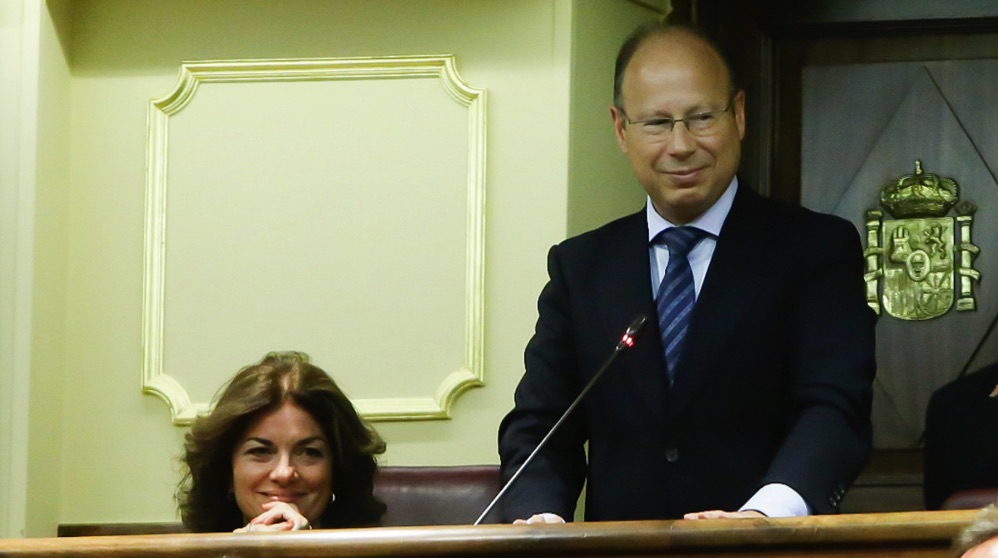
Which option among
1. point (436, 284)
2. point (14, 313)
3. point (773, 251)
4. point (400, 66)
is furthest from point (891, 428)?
point (14, 313)

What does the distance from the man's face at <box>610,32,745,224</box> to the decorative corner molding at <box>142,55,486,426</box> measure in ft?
4.09

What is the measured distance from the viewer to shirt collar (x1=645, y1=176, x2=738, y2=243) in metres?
2.70

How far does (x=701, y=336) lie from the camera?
2.60m

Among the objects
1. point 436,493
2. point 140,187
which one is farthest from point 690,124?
point 140,187

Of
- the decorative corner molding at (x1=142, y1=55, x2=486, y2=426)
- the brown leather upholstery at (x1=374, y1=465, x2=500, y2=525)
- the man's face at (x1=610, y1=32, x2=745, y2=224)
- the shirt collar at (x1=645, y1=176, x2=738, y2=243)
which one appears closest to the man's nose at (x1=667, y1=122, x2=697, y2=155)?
the man's face at (x1=610, y1=32, x2=745, y2=224)

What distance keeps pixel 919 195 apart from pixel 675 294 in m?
1.66

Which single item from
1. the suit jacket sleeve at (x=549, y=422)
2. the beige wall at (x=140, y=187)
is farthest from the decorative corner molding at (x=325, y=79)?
the suit jacket sleeve at (x=549, y=422)

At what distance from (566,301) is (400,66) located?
1.41 metres

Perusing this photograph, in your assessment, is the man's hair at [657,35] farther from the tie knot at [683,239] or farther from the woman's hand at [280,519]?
the woman's hand at [280,519]

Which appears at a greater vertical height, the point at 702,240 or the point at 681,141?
the point at 681,141

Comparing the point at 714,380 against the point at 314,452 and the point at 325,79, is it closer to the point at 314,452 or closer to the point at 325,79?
the point at 314,452

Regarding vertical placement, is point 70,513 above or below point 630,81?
below

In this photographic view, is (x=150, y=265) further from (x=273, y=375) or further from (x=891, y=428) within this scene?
(x=891, y=428)

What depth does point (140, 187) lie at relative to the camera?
163 inches
